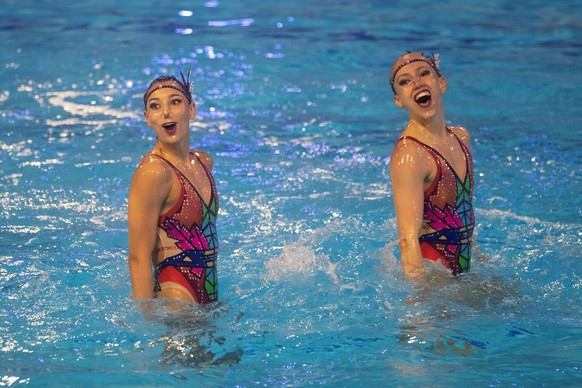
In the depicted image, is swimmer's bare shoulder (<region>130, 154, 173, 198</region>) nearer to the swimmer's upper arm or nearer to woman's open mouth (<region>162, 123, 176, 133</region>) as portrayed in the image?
woman's open mouth (<region>162, 123, 176, 133</region>)

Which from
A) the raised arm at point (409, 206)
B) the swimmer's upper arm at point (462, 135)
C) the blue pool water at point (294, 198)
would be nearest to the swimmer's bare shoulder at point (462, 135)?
the swimmer's upper arm at point (462, 135)

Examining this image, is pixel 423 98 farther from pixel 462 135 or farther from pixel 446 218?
pixel 446 218

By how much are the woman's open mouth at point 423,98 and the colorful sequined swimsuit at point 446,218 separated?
8.4 inches

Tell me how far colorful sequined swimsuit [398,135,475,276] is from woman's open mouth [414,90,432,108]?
0.21 m

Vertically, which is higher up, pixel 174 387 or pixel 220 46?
pixel 220 46

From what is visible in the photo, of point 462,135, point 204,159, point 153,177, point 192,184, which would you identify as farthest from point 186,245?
point 462,135

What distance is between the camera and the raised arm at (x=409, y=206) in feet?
15.2

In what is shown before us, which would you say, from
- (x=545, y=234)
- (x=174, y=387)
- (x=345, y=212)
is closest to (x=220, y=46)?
(x=345, y=212)

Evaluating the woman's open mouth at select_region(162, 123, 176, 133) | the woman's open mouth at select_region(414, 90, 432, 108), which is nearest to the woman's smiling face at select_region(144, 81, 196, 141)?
the woman's open mouth at select_region(162, 123, 176, 133)

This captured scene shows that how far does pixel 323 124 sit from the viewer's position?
948cm

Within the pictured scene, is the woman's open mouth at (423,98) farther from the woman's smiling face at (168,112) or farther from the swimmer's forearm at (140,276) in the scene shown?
the swimmer's forearm at (140,276)

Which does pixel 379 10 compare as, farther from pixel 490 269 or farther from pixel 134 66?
pixel 490 269

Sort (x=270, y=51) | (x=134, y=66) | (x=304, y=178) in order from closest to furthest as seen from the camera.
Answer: (x=304, y=178) < (x=134, y=66) < (x=270, y=51)

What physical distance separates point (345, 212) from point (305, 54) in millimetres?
5662
